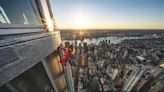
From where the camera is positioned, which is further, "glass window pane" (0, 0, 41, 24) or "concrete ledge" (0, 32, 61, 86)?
"glass window pane" (0, 0, 41, 24)

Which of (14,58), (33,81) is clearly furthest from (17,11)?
(14,58)

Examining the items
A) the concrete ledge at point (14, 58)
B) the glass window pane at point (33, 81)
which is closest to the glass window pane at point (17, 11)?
the concrete ledge at point (14, 58)

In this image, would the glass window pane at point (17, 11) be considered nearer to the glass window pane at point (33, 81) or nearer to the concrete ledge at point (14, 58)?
the concrete ledge at point (14, 58)

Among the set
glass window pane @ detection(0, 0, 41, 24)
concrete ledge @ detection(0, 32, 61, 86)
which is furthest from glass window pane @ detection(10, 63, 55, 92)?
glass window pane @ detection(0, 0, 41, 24)

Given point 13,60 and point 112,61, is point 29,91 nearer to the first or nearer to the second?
point 13,60

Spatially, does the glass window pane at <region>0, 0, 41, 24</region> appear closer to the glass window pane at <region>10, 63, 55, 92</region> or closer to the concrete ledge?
the concrete ledge
